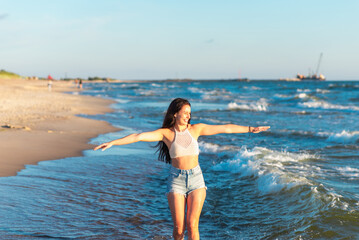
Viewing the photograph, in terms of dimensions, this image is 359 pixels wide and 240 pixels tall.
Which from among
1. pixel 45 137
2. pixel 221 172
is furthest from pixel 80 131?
pixel 221 172

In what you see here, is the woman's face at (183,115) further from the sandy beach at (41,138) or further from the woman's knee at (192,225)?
the sandy beach at (41,138)

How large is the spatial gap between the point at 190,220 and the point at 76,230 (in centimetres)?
175

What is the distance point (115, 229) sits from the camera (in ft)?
17.9

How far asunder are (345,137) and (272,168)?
21.6ft

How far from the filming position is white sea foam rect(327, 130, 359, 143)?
14.1 m

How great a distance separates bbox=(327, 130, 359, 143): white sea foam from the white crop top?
36.5 feet

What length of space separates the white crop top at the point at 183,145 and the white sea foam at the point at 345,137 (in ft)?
36.5

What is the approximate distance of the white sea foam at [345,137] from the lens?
1407 cm

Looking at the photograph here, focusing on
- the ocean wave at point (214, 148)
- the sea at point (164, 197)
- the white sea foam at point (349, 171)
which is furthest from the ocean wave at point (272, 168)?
the ocean wave at point (214, 148)

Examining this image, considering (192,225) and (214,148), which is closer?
(192,225)

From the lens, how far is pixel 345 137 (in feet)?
47.1

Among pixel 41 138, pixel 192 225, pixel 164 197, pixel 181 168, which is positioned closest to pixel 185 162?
pixel 181 168

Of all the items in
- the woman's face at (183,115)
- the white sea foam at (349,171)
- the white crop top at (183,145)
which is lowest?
the white sea foam at (349,171)

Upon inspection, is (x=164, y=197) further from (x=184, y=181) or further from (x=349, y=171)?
(x=349, y=171)
